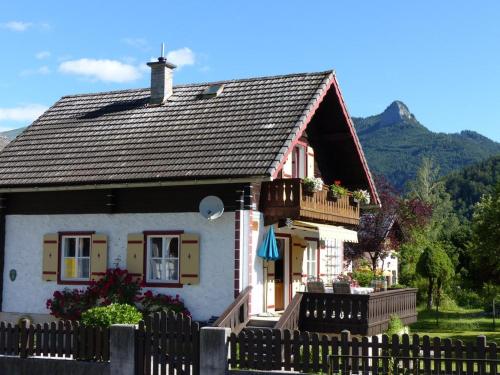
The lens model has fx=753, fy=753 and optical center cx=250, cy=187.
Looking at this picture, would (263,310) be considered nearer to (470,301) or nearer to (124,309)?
(124,309)

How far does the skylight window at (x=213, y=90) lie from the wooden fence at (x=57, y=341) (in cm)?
978

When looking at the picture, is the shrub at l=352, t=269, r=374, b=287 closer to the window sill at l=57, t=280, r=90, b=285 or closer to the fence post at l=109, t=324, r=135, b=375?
the window sill at l=57, t=280, r=90, b=285

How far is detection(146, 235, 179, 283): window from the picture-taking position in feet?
64.8

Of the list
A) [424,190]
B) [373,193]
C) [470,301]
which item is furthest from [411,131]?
[373,193]

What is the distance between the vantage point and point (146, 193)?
66.0 ft

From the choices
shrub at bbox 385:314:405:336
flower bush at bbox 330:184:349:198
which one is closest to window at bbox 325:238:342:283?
flower bush at bbox 330:184:349:198

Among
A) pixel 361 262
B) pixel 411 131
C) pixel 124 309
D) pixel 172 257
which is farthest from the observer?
pixel 411 131

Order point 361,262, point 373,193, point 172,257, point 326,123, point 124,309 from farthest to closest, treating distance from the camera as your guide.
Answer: point 361,262 < point 373,193 < point 326,123 < point 172,257 < point 124,309

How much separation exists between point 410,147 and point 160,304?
146 metres

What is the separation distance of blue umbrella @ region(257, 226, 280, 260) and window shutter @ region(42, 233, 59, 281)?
608 cm

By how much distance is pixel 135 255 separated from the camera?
20.0 m

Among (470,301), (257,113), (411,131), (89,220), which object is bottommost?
(470,301)

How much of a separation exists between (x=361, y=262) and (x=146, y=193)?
2045 cm

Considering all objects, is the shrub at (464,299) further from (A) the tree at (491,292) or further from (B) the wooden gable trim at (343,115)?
(B) the wooden gable trim at (343,115)
